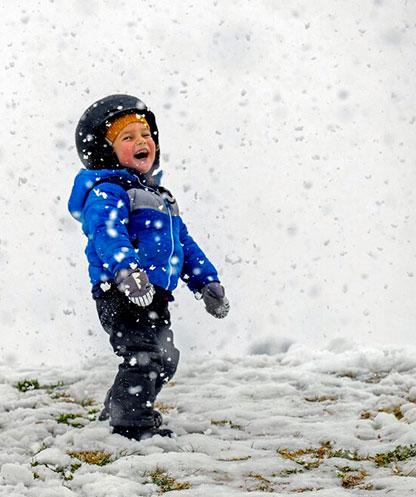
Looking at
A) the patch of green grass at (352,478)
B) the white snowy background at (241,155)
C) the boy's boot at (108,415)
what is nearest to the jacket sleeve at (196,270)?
the boy's boot at (108,415)

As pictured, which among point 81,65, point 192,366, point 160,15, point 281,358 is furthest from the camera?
point 160,15

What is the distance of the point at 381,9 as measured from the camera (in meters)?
13.9

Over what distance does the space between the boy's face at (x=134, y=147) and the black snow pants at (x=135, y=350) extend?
790 millimetres

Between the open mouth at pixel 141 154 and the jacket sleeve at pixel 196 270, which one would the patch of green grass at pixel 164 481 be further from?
the open mouth at pixel 141 154

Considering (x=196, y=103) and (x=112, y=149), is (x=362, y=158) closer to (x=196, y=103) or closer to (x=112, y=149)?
(x=196, y=103)

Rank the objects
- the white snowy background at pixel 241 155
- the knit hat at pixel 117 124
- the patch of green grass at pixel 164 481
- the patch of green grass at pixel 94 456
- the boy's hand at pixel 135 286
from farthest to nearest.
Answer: the white snowy background at pixel 241 155
the knit hat at pixel 117 124
the boy's hand at pixel 135 286
the patch of green grass at pixel 94 456
the patch of green grass at pixel 164 481

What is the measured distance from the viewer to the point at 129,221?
4434 millimetres

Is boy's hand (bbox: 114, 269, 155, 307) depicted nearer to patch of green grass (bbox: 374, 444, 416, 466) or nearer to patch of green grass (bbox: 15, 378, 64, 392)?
patch of green grass (bbox: 374, 444, 416, 466)

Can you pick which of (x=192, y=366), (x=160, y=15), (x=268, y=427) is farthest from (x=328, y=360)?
(x=160, y=15)

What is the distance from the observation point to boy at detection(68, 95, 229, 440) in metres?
4.21

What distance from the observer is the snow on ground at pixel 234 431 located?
347cm

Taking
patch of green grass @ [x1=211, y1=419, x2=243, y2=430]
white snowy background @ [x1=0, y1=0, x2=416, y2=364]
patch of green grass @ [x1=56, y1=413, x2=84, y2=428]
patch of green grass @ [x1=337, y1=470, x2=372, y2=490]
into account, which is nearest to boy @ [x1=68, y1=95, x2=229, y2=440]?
patch of green grass @ [x1=56, y1=413, x2=84, y2=428]

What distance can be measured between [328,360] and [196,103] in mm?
7438

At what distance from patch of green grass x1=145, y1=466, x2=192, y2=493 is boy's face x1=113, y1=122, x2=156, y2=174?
1878mm
